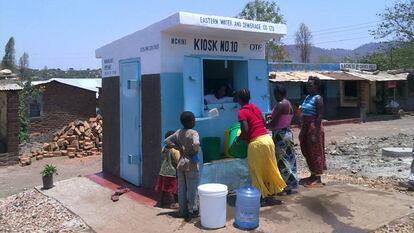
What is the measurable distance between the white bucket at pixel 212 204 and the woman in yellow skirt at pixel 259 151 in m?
0.84

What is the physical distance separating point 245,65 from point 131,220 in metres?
3.29

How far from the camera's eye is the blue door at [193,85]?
6.64 metres

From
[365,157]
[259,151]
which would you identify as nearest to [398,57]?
[365,157]

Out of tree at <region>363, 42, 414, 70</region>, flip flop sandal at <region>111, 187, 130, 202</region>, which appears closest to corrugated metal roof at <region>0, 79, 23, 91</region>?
flip flop sandal at <region>111, 187, 130, 202</region>

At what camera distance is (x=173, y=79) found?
6.93 metres

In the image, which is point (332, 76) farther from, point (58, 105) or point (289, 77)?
point (58, 105)

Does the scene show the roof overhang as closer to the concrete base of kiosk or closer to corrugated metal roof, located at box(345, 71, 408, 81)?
corrugated metal roof, located at box(345, 71, 408, 81)

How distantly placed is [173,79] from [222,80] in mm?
1653

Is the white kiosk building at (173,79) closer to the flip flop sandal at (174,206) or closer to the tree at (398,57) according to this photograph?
the flip flop sandal at (174,206)

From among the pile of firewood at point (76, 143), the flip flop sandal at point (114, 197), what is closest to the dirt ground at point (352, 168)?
the pile of firewood at point (76, 143)

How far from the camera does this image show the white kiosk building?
675 cm

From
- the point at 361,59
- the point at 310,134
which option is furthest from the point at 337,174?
the point at 361,59

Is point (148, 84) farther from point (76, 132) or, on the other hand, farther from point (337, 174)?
point (76, 132)

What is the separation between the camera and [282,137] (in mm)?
6711
